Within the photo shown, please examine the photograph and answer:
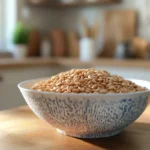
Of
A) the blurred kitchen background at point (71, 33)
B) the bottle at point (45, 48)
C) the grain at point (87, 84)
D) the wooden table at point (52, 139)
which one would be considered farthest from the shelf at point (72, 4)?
the grain at point (87, 84)

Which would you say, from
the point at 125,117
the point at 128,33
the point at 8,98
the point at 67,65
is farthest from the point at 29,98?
the point at 128,33

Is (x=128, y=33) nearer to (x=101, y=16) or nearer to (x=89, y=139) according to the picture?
(x=101, y=16)

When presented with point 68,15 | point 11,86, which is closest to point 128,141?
point 11,86

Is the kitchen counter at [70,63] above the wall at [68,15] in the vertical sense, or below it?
below

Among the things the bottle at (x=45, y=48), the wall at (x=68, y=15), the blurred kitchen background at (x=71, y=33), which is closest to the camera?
the blurred kitchen background at (x=71, y=33)

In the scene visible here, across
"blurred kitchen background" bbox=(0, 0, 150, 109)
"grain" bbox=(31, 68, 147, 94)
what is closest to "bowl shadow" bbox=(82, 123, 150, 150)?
"grain" bbox=(31, 68, 147, 94)

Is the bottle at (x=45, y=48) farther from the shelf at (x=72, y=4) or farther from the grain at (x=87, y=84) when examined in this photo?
the grain at (x=87, y=84)
